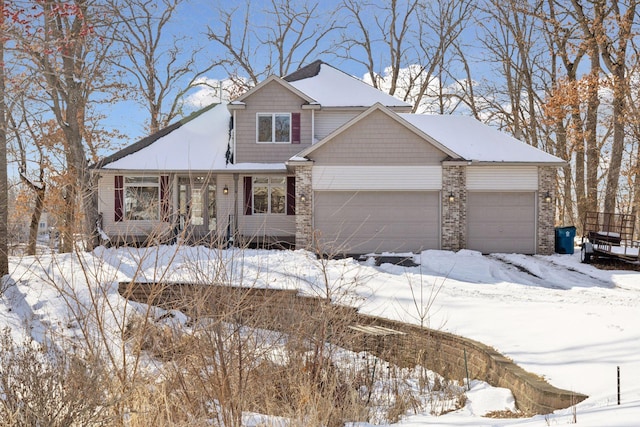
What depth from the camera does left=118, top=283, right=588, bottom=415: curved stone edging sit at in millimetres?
4895

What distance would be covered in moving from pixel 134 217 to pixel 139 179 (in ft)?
4.58

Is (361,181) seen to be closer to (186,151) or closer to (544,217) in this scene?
(544,217)

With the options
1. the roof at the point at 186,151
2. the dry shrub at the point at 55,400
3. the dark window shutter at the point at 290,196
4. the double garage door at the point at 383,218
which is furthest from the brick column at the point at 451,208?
the dry shrub at the point at 55,400

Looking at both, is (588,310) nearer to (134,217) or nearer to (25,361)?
(25,361)

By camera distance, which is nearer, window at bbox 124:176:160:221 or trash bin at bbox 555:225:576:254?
trash bin at bbox 555:225:576:254

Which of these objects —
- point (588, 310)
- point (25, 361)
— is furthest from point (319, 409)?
point (588, 310)

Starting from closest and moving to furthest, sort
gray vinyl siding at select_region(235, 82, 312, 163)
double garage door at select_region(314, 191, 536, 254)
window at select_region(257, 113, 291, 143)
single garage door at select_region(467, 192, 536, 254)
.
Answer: double garage door at select_region(314, 191, 536, 254), single garage door at select_region(467, 192, 536, 254), gray vinyl siding at select_region(235, 82, 312, 163), window at select_region(257, 113, 291, 143)

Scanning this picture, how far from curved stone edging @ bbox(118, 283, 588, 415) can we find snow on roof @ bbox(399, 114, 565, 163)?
32.2 feet

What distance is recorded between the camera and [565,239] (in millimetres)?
17266

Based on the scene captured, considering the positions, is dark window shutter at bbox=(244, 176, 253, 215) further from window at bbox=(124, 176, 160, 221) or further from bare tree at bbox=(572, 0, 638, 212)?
bare tree at bbox=(572, 0, 638, 212)

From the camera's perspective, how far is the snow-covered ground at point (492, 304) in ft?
16.3

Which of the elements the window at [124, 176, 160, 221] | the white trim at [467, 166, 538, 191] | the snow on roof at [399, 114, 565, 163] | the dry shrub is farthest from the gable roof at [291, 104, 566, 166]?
the dry shrub

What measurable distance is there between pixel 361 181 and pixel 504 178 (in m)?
4.63

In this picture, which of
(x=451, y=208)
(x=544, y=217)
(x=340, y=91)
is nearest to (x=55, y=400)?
(x=451, y=208)
